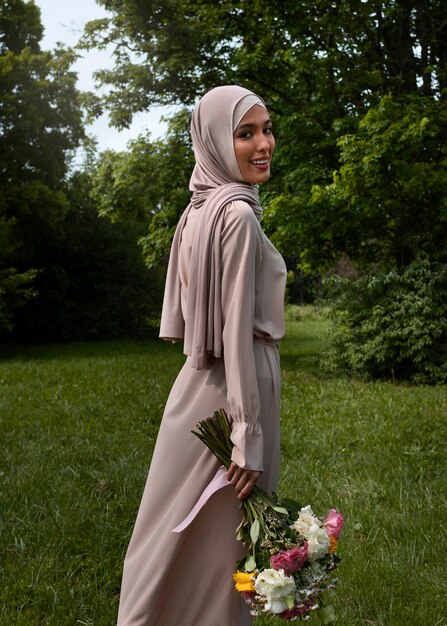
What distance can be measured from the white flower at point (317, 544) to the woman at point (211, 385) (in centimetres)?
27

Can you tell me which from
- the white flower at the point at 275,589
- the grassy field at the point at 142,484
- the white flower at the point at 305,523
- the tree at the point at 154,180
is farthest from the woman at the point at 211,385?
the tree at the point at 154,180

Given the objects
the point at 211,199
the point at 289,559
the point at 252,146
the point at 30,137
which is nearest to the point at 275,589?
the point at 289,559

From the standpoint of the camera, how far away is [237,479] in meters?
2.52

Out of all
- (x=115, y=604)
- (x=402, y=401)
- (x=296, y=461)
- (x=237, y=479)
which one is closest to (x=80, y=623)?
(x=115, y=604)

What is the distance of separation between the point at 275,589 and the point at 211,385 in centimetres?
72

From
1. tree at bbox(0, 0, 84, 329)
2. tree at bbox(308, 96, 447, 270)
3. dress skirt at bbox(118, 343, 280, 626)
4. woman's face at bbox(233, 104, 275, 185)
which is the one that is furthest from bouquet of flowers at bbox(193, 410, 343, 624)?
tree at bbox(0, 0, 84, 329)

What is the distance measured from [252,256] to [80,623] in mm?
2257

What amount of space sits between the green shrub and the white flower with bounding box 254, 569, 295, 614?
949 cm

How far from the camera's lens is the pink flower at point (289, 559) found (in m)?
2.33

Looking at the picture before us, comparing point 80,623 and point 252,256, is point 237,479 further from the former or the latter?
point 80,623

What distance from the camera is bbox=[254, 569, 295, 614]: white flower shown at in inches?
90.3

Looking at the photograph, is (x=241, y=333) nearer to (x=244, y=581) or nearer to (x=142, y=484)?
(x=244, y=581)

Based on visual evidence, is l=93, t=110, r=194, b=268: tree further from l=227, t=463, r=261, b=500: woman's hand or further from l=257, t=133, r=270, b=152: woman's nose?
l=227, t=463, r=261, b=500: woman's hand

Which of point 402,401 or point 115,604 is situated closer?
point 115,604
